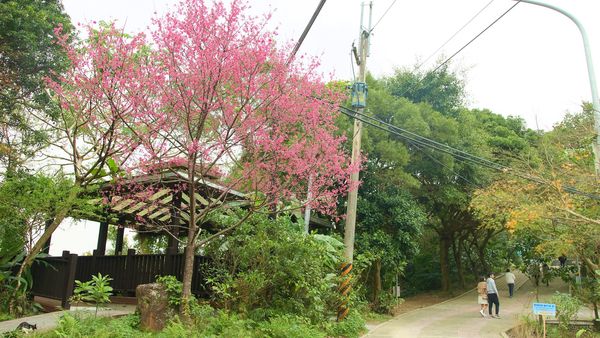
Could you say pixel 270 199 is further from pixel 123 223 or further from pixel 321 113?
pixel 123 223

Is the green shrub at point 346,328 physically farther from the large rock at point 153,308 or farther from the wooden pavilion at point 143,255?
the large rock at point 153,308

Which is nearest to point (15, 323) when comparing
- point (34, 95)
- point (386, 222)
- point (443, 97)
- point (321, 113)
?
point (321, 113)

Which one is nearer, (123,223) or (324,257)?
(324,257)

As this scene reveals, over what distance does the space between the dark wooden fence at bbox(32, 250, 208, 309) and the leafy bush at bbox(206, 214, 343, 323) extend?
0.72 metres

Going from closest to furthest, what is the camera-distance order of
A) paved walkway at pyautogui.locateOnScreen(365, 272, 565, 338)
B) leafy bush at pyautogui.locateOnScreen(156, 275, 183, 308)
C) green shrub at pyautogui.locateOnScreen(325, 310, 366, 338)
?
leafy bush at pyautogui.locateOnScreen(156, 275, 183, 308) < green shrub at pyautogui.locateOnScreen(325, 310, 366, 338) < paved walkway at pyautogui.locateOnScreen(365, 272, 565, 338)

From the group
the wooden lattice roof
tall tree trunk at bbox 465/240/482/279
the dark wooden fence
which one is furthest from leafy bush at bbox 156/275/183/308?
tall tree trunk at bbox 465/240/482/279

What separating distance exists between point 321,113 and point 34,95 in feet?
36.8

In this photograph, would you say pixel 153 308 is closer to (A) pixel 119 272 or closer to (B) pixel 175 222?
(B) pixel 175 222

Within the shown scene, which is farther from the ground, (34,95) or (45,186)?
(34,95)

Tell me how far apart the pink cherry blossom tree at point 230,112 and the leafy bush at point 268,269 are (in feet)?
3.85

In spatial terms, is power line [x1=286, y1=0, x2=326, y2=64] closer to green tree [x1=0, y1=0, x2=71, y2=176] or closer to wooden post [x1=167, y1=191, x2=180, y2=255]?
wooden post [x1=167, y1=191, x2=180, y2=255]

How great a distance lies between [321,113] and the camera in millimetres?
10328

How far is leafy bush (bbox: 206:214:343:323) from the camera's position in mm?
10461

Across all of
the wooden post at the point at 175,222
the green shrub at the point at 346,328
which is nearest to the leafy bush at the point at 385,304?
the green shrub at the point at 346,328
